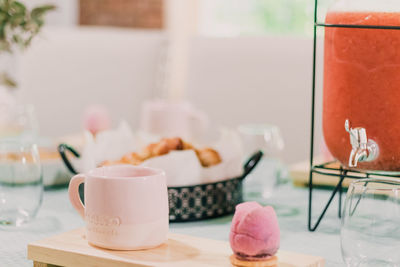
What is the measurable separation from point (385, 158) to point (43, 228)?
1.54 feet

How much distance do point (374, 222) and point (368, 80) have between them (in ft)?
0.81

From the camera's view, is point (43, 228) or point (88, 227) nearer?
point (88, 227)

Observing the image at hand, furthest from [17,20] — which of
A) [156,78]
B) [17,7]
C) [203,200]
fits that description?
[156,78]

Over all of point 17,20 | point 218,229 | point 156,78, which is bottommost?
point 218,229

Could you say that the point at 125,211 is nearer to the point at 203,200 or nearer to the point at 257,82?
the point at 203,200

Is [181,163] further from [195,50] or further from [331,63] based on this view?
[195,50]

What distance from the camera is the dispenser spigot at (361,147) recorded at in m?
0.82

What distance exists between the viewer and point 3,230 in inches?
35.7

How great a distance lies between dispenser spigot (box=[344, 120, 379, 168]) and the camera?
0.82 metres

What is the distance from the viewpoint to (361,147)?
2.69ft

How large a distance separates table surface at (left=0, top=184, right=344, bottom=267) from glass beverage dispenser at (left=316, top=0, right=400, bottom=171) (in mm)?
115

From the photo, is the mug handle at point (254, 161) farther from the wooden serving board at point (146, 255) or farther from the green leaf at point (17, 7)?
the green leaf at point (17, 7)

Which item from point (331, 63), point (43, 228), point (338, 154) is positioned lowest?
point (43, 228)

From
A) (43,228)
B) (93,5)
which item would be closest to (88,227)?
(43,228)
